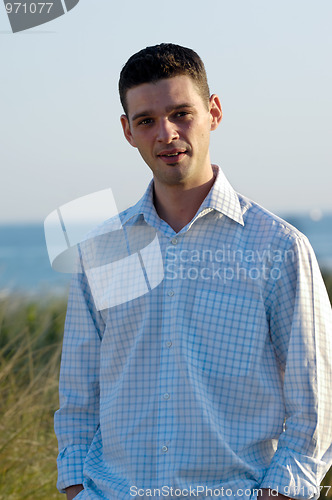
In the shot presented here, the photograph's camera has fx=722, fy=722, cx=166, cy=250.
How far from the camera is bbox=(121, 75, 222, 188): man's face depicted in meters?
2.28

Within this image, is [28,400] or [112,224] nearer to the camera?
[112,224]

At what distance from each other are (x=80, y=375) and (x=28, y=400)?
1716 mm

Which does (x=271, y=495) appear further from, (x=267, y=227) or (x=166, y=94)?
(x=166, y=94)

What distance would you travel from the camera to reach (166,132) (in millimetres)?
2256

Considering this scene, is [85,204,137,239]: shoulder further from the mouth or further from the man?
the mouth

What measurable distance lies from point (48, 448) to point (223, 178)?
226 cm

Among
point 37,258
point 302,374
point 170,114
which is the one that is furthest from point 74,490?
point 37,258

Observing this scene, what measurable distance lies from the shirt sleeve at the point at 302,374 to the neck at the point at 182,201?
0.39m

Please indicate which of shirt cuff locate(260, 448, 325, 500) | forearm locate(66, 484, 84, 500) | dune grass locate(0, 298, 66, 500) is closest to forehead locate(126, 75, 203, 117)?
shirt cuff locate(260, 448, 325, 500)

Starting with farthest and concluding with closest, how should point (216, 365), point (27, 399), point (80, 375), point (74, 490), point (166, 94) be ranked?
point (27, 399) → point (80, 375) → point (74, 490) → point (166, 94) → point (216, 365)

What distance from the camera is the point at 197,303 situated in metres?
2.24

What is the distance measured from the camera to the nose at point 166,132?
7.39 feet

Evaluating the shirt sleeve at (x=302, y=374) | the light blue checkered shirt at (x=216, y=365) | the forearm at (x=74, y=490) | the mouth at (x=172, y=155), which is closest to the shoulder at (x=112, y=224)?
the light blue checkered shirt at (x=216, y=365)

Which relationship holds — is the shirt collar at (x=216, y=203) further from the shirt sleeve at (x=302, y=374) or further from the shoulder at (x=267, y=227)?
the shirt sleeve at (x=302, y=374)
